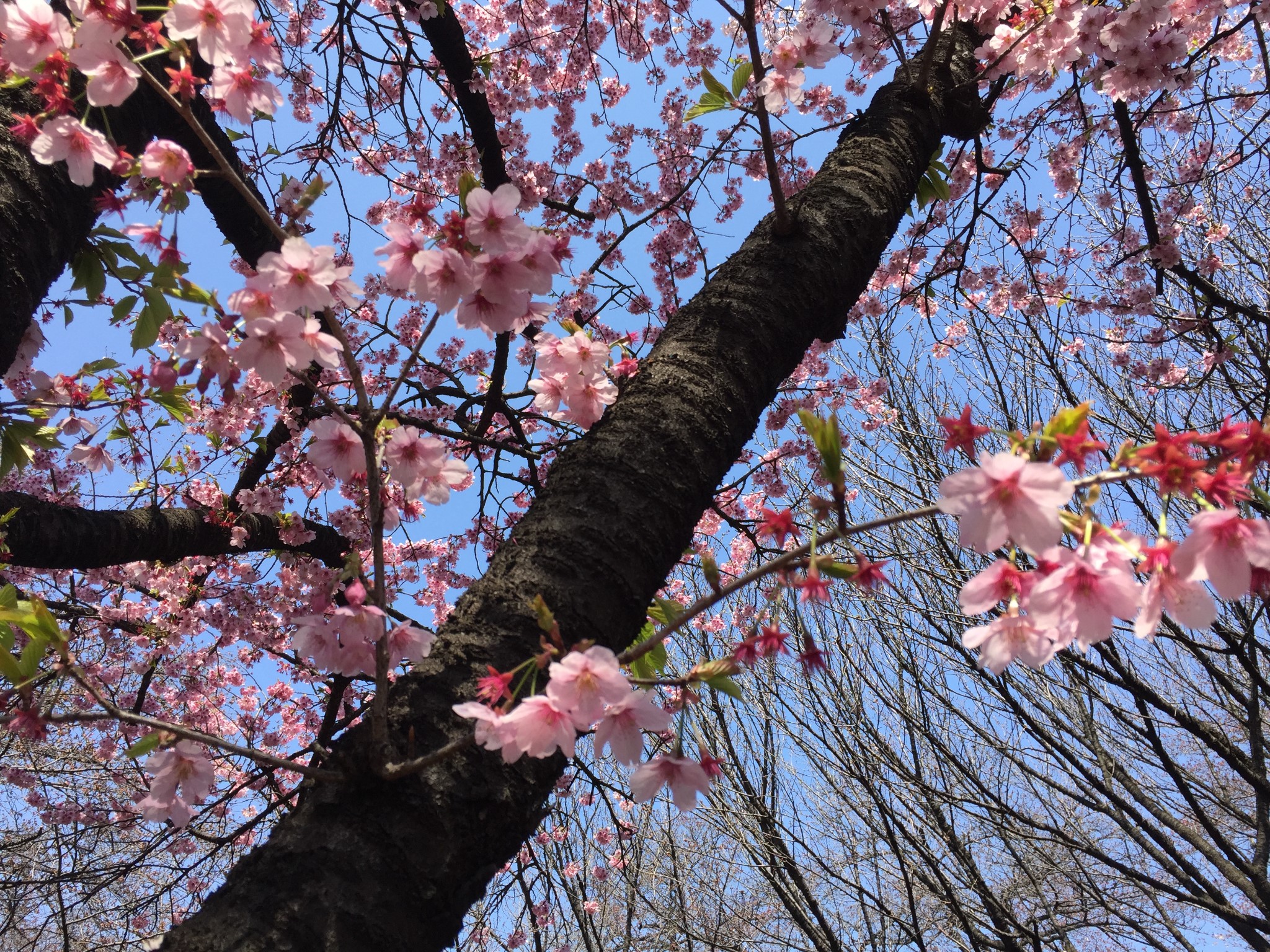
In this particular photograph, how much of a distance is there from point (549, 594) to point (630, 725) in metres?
0.22

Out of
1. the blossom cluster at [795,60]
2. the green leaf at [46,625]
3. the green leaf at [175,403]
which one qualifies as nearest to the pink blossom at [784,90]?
the blossom cluster at [795,60]

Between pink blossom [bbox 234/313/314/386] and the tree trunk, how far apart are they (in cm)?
42

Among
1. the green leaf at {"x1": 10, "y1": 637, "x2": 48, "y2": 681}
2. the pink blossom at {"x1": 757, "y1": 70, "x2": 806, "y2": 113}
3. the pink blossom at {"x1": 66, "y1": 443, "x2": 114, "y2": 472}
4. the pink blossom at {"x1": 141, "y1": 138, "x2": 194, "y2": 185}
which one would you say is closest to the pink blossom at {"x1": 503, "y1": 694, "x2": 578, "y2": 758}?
the green leaf at {"x1": 10, "y1": 637, "x2": 48, "y2": 681}

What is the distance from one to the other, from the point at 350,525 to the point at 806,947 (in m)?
4.30

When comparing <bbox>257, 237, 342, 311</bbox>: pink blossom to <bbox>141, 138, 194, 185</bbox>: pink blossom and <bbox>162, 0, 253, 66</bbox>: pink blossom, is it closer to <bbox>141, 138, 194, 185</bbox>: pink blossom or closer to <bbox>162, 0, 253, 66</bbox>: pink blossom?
<bbox>141, 138, 194, 185</bbox>: pink blossom

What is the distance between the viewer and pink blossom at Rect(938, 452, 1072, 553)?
0.75 metres

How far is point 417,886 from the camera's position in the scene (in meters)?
0.83

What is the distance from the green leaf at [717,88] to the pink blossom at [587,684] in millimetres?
1288

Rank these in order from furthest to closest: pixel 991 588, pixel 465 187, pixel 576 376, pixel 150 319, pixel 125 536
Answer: pixel 125 536, pixel 150 319, pixel 576 376, pixel 465 187, pixel 991 588

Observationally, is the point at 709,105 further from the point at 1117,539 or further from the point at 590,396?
the point at 1117,539

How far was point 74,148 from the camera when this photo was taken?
44.4 inches

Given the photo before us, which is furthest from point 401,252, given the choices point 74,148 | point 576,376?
point 74,148

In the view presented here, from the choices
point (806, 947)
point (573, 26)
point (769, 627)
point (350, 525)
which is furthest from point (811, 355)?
point (769, 627)

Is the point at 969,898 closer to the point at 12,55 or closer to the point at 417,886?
the point at 417,886
